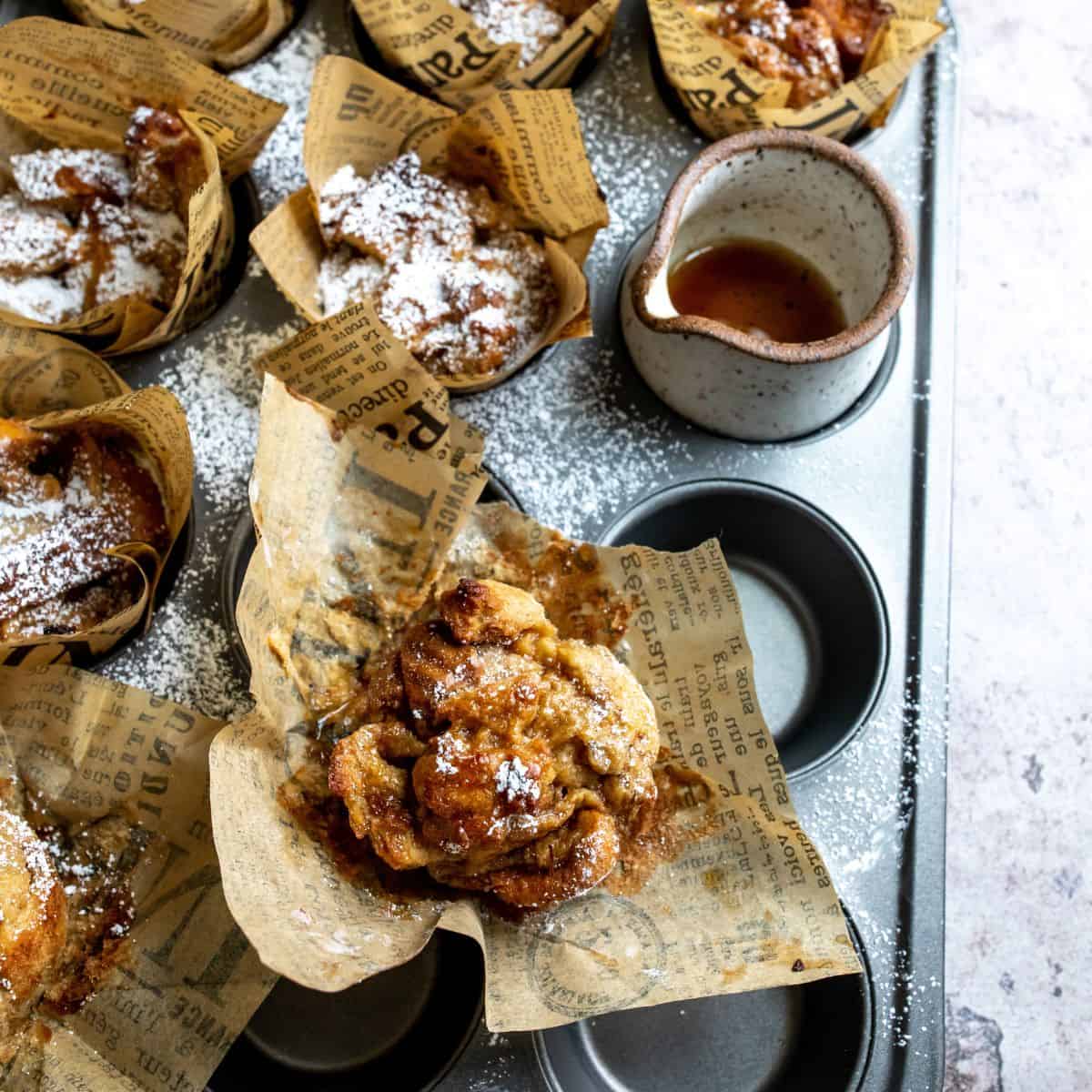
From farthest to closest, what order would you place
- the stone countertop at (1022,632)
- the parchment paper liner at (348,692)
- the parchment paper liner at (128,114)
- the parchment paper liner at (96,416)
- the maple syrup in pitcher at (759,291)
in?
the stone countertop at (1022,632), the maple syrup in pitcher at (759,291), the parchment paper liner at (128,114), the parchment paper liner at (96,416), the parchment paper liner at (348,692)

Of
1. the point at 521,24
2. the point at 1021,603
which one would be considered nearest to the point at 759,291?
the point at 521,24

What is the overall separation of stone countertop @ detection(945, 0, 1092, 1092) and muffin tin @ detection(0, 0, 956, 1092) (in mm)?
388

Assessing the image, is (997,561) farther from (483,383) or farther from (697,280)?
(483,383)

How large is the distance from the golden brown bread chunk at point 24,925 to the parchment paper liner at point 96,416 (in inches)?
9.9

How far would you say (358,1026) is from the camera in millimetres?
1634

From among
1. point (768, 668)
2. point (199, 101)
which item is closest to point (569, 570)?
point (768, 668)

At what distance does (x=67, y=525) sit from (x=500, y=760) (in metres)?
0.74

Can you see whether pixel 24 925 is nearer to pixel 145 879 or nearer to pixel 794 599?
pixel 145 879

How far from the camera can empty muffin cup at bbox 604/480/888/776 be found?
5.60 ft

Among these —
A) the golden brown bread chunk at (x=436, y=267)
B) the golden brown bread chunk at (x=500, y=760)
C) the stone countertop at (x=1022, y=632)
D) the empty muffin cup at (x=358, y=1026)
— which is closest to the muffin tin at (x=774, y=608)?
the empty muffin cup at (x=358, y=1026)

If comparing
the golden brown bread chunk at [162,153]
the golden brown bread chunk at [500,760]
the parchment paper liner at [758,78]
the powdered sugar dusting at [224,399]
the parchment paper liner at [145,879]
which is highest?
the parchment paper liner at [758,78]

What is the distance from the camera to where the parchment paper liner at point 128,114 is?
163 cm

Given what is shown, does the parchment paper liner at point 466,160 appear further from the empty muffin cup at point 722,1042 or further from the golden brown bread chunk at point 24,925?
the empty muffin cup at point 722,1042

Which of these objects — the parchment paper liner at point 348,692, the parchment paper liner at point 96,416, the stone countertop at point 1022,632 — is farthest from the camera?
the stone countertop at point 1022,632
